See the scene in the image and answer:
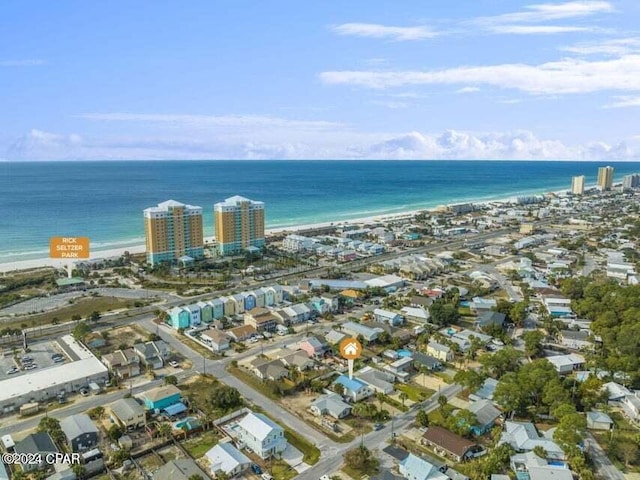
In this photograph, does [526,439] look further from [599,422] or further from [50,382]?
[50,382]

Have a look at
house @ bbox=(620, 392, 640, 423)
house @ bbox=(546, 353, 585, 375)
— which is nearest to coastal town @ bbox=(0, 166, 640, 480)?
house @ bbox=(620, 392, 640, 423)

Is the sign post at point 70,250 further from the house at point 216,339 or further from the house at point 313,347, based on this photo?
the house at point 313,347

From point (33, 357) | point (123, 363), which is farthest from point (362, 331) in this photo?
point (33, 357)

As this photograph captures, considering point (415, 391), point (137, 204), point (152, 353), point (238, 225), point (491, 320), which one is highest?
point (238, 225)

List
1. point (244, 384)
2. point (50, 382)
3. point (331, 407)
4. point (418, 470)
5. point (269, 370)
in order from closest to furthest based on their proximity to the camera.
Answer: point (418, 470) < point (331, 407) < point (50, 382) < point (244, 384) < point (269, 370)

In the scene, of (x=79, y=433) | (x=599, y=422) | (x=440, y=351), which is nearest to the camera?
(x=79, y=433)

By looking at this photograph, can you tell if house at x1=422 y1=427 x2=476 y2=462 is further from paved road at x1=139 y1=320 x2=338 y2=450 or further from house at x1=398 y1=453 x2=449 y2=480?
paved road at x1=139 y1=320 x2=338 y2=450

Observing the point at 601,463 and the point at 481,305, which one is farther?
the point at 481,305

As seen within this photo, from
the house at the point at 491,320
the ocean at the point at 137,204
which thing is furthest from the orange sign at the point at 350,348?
the ocean at the point at 137,204

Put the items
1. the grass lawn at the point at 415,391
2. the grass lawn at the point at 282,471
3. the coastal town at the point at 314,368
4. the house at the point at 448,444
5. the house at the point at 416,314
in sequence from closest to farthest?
the grass lawn at the point at 282,471 < the coastal town at the point at 314,368 < the house at the point at 448,444 < the grass lawn at the point at 415,391 < the house at the point at 416,314
